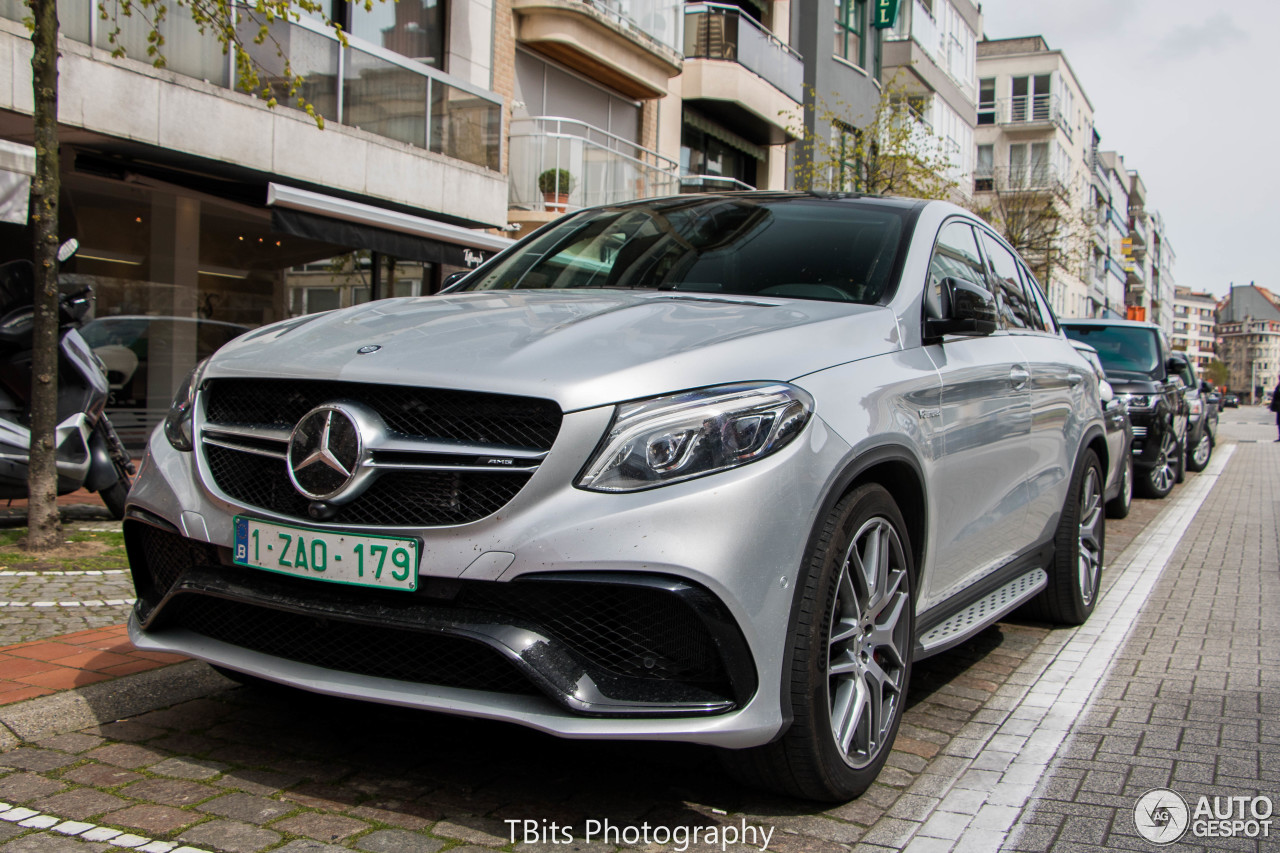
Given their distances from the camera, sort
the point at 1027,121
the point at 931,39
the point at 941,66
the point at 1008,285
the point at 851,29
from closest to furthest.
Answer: the point at 1008,285 < the point at 851,29 < the point at 931,39 < the point at 941,66 < the point at 1027,121

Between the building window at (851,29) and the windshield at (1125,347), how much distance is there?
17788mm

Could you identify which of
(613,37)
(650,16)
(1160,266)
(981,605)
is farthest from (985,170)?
(1160,266)

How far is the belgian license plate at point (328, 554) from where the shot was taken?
271 centimetres

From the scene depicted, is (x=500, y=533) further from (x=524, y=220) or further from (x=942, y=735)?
(x=524, y=220)

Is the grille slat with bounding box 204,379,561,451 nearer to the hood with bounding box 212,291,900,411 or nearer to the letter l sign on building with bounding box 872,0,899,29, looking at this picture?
the hood with bounding box 212,291,900,411

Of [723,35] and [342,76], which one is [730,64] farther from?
[342,76]

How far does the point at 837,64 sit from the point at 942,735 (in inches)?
1095

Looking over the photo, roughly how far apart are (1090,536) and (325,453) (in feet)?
13.5

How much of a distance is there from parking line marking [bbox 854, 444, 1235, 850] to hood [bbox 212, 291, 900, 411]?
3.97 feet

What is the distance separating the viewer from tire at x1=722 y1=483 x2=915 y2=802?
281 cm

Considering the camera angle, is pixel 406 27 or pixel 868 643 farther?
pixel 406 27

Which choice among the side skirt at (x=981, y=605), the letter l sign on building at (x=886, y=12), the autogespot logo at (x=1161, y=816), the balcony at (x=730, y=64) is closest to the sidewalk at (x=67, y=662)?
the side skirt at (x=981, y=605)

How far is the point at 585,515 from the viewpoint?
2.60m


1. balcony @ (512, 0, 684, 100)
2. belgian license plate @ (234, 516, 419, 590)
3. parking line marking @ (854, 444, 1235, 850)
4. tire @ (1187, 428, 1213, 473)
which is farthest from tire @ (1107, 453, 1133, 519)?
balcony @ (512, 0, 684, 100)
